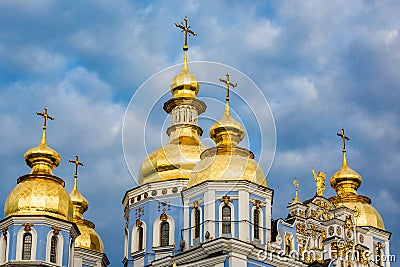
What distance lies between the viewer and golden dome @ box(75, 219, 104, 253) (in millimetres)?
45603

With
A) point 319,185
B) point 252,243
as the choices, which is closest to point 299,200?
point 319,185

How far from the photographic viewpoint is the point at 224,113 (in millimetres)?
41000

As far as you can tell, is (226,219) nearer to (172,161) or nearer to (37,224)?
(172,161)

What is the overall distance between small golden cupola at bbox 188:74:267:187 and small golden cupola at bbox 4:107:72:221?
219 inches

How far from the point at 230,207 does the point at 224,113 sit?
18.3 feet

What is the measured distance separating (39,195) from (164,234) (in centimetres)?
593

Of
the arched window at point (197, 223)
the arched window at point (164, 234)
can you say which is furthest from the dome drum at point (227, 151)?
the arched window at point (164, 234)

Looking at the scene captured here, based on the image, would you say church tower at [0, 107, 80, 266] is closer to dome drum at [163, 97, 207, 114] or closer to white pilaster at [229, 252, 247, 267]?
white pilaster at [229, 252, 247, 267]

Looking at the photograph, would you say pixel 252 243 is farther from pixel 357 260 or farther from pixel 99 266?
pixel 99 266

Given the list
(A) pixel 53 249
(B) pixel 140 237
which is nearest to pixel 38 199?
(A) pixel 53 249

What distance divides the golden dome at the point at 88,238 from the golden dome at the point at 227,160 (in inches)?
360

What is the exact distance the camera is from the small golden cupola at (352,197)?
45188mm

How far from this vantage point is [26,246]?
126ft

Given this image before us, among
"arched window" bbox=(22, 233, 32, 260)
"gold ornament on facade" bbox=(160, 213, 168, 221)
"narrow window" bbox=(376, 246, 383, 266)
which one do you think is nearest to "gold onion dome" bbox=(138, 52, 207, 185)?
"gold ornament on facade" bbox=(160, 213, 168, 221)
